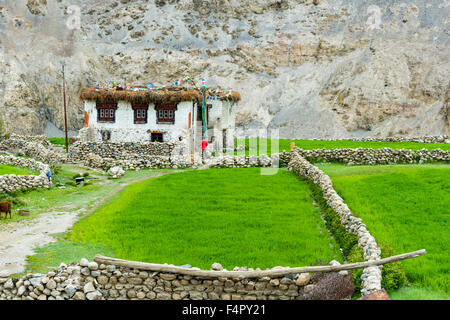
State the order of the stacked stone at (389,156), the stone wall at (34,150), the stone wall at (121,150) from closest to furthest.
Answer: the stacked stone at (389,156), the stone wall at (121,150), the stone wall at (34,150)

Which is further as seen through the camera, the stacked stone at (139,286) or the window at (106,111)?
the window at (106,111)

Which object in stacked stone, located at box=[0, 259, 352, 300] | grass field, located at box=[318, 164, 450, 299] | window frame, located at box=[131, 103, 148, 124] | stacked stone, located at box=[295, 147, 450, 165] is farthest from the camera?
window frame, located at box=[131, 103, 148, 124]

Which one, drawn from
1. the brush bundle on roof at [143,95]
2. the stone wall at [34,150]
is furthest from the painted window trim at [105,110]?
the stone wall at [34,150]

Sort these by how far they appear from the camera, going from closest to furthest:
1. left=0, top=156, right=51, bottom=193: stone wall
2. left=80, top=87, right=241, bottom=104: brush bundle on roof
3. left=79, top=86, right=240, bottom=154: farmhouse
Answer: left=0, top=156, right=51, bottom=193: stone wall
left=80, top=87, right=241, bottom=104: brush bundle on roof
left=79, top=86, right=240, bottom=154: farmhouse

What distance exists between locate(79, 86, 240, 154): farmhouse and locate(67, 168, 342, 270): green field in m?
15.2

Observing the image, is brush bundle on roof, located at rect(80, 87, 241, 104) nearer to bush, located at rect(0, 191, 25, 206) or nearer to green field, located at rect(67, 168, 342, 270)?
green field, located at rect(67, 168, 342, 270)

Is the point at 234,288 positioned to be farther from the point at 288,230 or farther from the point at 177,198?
the point at 177,198

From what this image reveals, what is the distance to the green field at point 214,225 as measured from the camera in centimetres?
A: 1411

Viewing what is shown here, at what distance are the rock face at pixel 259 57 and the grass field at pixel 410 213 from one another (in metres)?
46.4

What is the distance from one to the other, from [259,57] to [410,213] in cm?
6969

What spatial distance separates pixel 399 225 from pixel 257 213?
5.90 m

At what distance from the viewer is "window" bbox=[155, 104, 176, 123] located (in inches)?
1625

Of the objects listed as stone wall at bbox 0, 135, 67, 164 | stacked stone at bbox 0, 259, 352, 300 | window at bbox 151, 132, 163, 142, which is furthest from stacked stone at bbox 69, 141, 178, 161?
stacked stone at bbox 0, 259, 352, 300

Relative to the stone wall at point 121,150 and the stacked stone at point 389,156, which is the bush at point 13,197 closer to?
the stone wall at point 121,150
